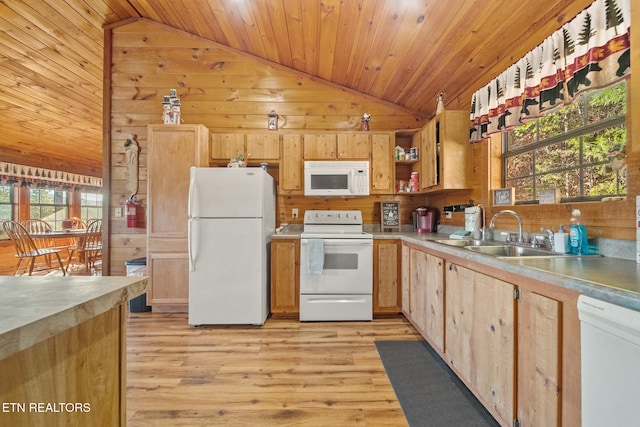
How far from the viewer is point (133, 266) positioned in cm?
312

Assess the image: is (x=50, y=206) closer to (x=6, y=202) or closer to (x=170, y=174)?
(x=6, y=202)

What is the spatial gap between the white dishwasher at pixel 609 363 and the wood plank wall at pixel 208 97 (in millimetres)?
2638

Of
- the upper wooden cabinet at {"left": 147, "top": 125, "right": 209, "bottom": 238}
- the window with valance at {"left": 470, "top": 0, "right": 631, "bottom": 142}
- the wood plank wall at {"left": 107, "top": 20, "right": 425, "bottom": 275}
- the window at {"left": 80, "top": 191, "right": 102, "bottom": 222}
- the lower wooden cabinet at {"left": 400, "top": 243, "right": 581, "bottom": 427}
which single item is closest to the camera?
the lower wooden cabinet at {"left": 400, "top": 243, "right": 581, "bottom": 427}

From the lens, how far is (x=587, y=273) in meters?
1.07

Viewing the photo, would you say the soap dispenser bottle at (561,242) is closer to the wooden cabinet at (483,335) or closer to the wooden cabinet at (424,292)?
the wooden cabinet at (483,335)

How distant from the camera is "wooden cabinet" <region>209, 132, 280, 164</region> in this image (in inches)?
129

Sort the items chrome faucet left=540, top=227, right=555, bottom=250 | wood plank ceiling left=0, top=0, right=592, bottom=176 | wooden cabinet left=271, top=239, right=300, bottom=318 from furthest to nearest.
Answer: wooden cabinet left=271, top=239, right=300, bottom=318 → wood plank ceiling left=0, top=0, right=592, bottom=176 → chrome faucet left=540, top=227, right=555, bottom=250

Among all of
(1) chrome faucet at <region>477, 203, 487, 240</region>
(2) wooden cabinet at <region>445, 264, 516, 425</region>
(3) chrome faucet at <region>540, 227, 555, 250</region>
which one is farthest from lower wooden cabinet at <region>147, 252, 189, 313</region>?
(3) chrome faucet at <region>540, 227, 555, 250</region>

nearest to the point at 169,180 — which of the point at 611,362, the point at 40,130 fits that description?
the point at 611,362

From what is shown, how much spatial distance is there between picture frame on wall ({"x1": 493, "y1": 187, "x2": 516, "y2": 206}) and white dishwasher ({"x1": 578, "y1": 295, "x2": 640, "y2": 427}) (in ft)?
4.79

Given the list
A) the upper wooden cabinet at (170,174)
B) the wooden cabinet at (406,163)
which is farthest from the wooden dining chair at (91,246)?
the wooden cabinet at (406,163)

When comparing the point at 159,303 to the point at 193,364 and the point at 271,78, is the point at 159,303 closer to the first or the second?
the point at 193,364

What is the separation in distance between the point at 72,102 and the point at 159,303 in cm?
354

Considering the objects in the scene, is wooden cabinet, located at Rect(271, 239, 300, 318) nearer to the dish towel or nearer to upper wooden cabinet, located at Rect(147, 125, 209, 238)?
the dish towel
